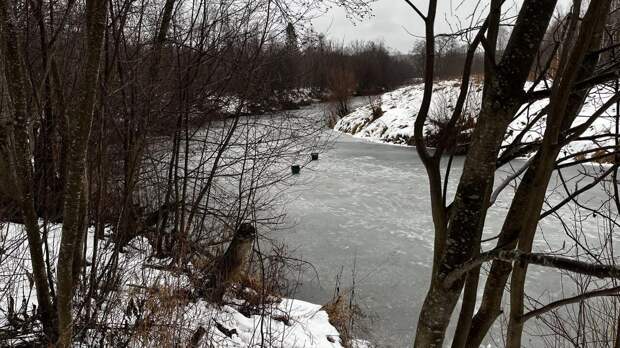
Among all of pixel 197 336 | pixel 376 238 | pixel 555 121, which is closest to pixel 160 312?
pixel 197 336

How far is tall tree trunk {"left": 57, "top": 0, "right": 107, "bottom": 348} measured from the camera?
134 cm

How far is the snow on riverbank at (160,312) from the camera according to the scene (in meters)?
2.59

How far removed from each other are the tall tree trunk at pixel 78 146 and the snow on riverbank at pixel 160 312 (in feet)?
2.90

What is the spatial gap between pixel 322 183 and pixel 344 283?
5.26 meters

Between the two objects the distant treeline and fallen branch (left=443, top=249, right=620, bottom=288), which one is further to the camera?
the distant treeline

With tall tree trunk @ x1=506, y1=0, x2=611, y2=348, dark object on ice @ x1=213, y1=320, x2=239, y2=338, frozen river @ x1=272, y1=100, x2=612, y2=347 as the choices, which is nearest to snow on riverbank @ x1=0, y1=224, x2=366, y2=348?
dark object on ice @ x1=213, y1=320, x2=239, y2=338

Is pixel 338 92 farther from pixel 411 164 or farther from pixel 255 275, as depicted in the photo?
pixel 255 275

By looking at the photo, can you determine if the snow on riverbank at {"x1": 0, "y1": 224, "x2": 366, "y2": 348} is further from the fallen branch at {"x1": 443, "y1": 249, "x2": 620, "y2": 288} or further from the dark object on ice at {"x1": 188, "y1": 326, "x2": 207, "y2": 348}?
the fallen branch at {"x1": 443, "y1": 249, "x2": 620, "y2": 288}

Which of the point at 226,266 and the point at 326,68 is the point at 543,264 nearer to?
the point at 226,266

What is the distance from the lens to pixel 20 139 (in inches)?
70.9

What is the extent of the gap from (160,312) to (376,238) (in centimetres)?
435

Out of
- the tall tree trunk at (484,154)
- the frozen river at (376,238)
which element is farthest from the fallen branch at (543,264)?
the frozen river at (376,238)

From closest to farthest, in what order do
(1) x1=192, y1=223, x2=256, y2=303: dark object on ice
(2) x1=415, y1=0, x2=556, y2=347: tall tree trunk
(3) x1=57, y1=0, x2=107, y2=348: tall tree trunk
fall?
1. (2) x1=415, y1=0, x2=556, y2=347: tall tree trunk
2. (3) x1=57, y1=0, x2=107, y2=348: tall tree trunk
3. (1) x1=192, y1=223, x2=256, y2=303: dark object on ice

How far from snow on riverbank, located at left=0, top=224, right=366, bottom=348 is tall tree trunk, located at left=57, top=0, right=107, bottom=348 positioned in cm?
88
